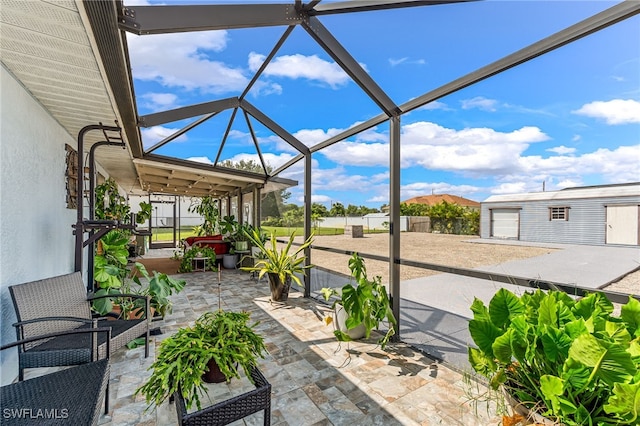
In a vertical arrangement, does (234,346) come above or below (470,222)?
below

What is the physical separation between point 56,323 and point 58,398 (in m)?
1.09

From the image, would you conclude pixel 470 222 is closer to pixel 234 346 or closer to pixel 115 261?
pixel 234 346

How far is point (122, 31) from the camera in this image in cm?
180

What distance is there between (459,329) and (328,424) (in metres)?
1.58

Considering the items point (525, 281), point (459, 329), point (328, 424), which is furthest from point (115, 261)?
point (525, 281)

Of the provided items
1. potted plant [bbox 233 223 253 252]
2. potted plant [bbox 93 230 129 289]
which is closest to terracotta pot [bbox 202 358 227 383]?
potted plant [bbox 93 230 129 289]

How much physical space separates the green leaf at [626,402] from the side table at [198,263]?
24.6ft

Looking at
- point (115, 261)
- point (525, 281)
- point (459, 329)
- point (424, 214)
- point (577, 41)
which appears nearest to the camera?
→ point (577, 41)

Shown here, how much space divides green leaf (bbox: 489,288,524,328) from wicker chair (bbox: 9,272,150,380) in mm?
2627

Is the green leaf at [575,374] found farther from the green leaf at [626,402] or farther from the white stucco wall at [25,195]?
the white stucco wall at [25,195]

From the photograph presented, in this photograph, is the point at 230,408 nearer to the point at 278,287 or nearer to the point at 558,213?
the point at 558,213

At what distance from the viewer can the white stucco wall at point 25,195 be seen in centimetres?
214

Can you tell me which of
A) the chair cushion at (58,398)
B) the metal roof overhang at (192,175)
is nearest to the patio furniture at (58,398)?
the chair cushion at (58,398)

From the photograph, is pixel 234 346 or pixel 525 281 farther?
pixel 525 281
